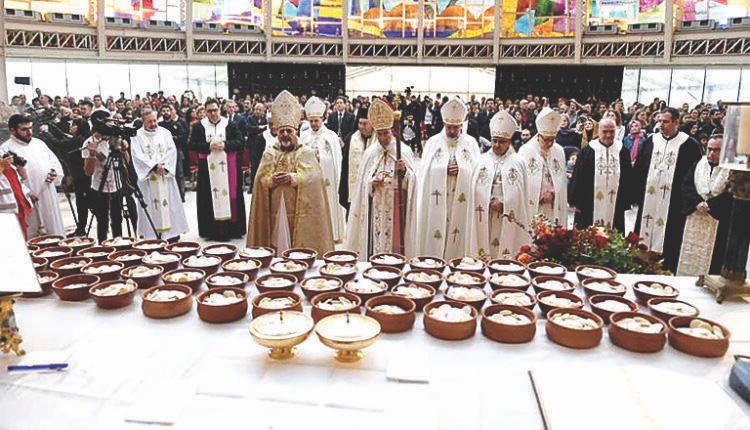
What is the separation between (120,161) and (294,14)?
18.2 m

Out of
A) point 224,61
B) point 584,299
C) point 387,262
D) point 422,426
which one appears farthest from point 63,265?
point 224,61

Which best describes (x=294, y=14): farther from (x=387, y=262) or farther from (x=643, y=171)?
(x=387, y=262)

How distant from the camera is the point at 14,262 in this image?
2.22 metres

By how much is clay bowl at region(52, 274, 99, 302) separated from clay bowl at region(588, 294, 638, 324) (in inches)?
92.9

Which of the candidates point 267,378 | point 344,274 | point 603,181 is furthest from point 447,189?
point 267,378

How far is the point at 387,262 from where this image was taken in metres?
3.31

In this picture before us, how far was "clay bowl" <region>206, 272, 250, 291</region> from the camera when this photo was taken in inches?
110

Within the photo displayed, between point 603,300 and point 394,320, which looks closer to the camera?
point 394,320

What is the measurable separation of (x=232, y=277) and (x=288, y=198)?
8.47 feet

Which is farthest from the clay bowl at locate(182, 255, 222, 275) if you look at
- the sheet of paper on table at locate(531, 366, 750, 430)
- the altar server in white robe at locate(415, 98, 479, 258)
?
the altar server in white robe at locate(415, 98, 479, 258)

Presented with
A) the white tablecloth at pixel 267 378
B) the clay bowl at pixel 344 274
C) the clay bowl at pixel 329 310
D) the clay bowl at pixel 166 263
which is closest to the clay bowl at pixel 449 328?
the white tablecloth at pixel 267 378

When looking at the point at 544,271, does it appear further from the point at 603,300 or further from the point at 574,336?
the point at 574,336

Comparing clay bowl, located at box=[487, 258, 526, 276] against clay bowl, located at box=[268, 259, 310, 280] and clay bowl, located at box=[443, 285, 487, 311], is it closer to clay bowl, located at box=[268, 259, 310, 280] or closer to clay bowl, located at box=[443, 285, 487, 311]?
clay bowl, located at box=[443, 285, 487, 311]

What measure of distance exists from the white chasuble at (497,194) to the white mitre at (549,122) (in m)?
0.60
